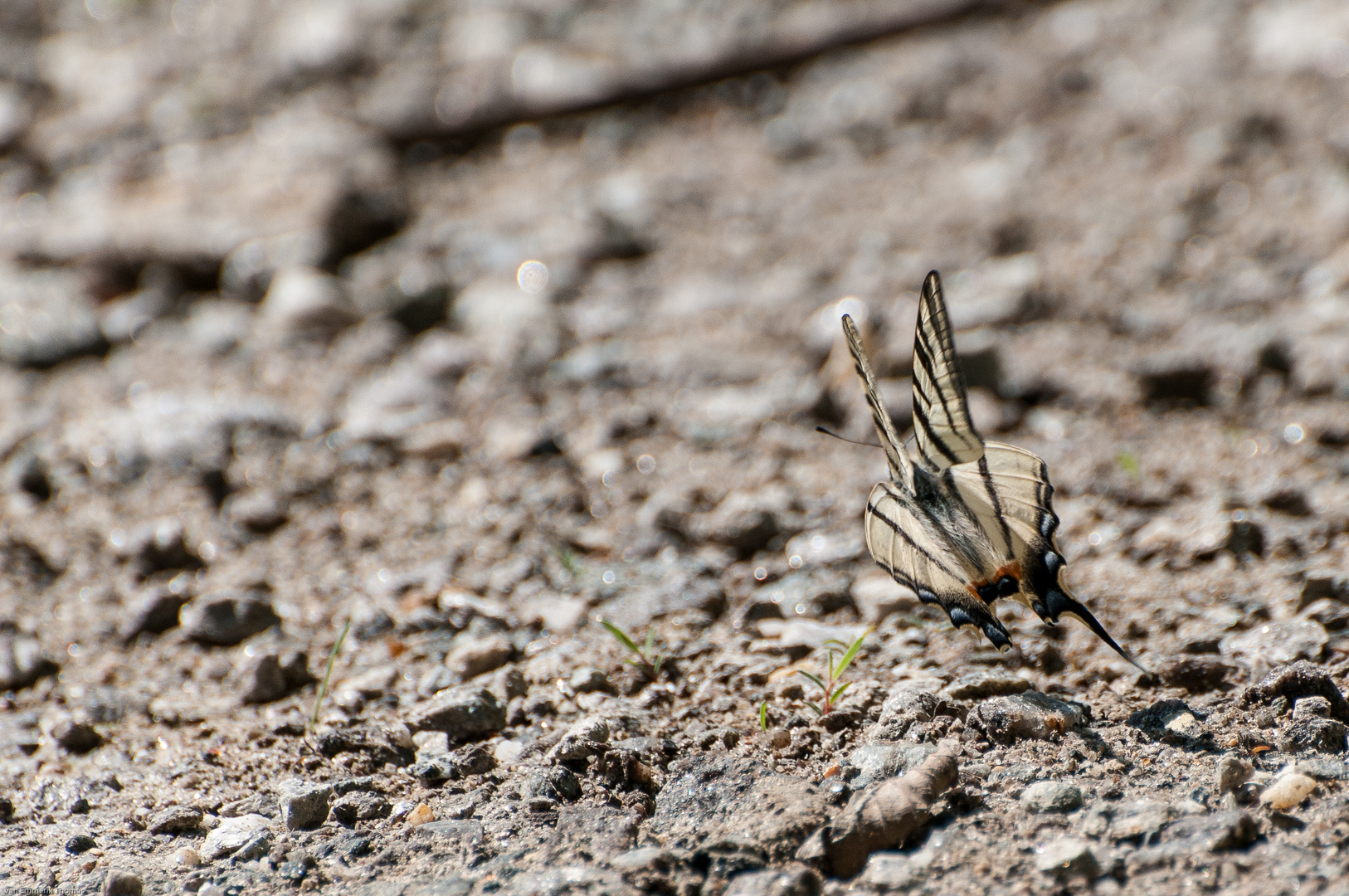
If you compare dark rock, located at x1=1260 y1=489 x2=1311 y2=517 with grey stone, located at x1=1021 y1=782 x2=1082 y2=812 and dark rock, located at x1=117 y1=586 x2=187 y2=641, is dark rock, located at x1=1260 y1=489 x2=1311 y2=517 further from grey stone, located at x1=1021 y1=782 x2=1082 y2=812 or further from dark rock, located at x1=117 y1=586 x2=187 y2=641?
dark rock, located at x1=117 y1=586 x2=187 y2=641

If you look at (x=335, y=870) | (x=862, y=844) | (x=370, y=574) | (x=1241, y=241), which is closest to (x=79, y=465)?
(x=370, y=574)

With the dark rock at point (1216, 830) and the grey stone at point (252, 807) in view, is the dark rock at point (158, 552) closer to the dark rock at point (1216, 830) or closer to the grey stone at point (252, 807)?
the grey stone at point (252, 807)

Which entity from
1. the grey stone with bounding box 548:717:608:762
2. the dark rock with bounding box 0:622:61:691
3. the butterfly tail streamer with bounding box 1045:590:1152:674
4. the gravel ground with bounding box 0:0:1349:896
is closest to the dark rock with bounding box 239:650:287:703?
the gravel ground with bounding box 0:0:1349:896

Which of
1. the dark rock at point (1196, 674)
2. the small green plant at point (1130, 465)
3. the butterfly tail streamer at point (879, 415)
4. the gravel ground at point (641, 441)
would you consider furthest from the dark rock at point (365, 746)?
the small green plant at point (1130, 465)

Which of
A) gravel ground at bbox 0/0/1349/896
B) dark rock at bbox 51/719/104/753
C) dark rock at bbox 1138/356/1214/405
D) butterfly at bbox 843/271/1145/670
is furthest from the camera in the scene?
dark rock at bbox 1138/356/1214/405

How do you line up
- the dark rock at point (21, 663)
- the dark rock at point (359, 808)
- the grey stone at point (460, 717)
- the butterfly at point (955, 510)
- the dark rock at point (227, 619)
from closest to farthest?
1. the dark rock at point (359, 808)
2. the butterfly at point (955, 510)
3. the grey stone at point (460, 717)
4. the dark rock at point (21, 663)
5. the dark rock at point (227, 619)
